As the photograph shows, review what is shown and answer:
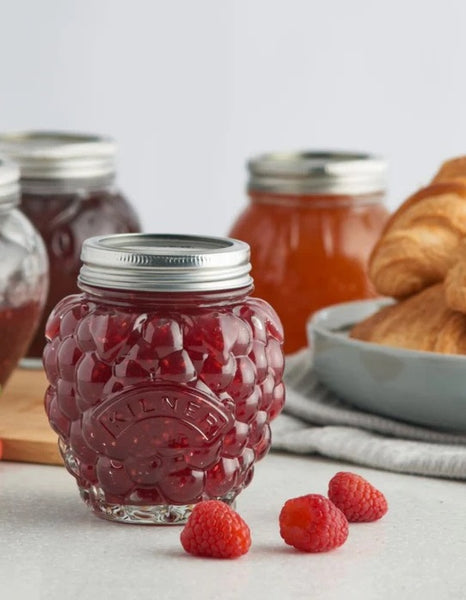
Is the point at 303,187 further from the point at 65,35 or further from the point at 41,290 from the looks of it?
the point at 65,35

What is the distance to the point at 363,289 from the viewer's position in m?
1.83

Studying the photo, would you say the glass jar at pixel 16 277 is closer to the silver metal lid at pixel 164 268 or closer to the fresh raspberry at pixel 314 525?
the silver metal lid at pixel 164 268

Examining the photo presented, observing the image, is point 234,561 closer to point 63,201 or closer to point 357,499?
point 357,499

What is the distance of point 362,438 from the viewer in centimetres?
143

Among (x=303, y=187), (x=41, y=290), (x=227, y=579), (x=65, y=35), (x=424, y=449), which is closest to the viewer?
(x=227, y=579)

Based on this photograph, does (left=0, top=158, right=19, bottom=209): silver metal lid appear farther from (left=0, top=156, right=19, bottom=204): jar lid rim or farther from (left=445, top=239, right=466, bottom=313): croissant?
(left=445, top=239, right=466, bottom=313): croissant

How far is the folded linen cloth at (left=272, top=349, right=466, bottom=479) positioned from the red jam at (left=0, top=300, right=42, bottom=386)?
1.03 feet

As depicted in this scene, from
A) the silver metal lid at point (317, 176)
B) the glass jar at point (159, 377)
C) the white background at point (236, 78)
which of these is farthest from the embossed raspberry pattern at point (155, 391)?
the white background at point (236, 78)

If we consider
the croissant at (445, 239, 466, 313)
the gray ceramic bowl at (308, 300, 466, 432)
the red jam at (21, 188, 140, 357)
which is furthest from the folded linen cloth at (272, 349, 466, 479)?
the red jam at (21, 188, 140, 357)

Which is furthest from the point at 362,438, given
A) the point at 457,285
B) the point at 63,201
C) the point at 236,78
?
the point at 236,78

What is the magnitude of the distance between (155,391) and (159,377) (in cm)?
1

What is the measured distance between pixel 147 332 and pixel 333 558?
9.6 inches

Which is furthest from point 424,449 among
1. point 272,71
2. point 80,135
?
point 272,71

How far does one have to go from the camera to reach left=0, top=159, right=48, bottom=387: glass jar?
4.89 feet
